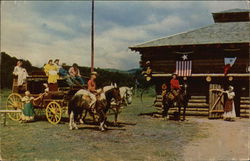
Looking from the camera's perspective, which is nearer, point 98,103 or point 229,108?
point 98,103

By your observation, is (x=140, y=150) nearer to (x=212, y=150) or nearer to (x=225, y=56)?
(x=212, y=150)

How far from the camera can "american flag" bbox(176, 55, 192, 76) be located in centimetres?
2029

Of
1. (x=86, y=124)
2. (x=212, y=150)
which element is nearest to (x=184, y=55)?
(x=86, y=124)

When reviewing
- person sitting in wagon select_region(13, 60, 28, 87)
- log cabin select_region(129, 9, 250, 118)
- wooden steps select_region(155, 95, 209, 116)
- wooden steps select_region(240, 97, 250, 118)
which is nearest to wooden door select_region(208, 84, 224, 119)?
log cabin select_region(129, 9, 250, 118)

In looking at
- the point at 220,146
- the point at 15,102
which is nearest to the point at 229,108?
the point at 220,146

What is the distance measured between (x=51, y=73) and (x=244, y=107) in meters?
12.4

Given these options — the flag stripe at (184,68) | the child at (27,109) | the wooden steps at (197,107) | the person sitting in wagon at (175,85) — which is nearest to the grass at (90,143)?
the child at (27,109)

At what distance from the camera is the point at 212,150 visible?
31.9 feet

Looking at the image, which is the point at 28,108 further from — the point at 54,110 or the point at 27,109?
the point at 54,110

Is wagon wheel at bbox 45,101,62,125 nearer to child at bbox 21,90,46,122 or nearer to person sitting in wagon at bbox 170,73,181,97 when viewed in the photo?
child at bbox 21,90,46,122

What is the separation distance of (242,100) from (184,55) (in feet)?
15.4

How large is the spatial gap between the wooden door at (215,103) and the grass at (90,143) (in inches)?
207

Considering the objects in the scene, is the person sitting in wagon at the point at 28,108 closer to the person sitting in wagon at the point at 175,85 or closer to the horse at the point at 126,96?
the horse at the point at 126,96

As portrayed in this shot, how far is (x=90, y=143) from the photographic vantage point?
10.4 m
